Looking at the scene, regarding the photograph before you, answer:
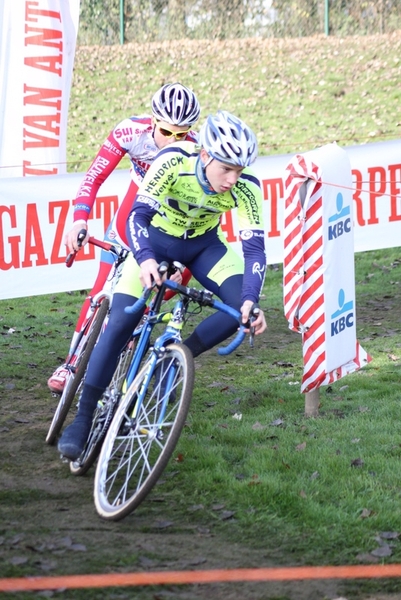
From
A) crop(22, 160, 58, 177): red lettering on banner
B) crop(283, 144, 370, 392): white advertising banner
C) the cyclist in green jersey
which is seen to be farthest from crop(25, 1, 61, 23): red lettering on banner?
the cyclist in green jersey

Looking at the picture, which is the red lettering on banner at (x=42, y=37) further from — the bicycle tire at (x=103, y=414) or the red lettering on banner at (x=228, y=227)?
the bicycle tire at (x=103, y=414)

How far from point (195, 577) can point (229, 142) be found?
2279 millimetres

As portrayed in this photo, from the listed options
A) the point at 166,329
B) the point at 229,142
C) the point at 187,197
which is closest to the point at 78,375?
the point at 166,329

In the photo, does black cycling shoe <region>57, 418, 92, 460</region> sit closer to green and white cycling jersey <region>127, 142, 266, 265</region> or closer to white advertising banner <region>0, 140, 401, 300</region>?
green and white cycling jersey <region>127, 142, 266, 265</region>

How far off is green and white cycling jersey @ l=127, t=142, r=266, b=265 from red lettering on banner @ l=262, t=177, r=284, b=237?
5.83 meters

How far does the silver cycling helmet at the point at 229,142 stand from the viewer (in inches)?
203

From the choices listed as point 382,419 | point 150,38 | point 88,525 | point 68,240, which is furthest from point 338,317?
point 150,38

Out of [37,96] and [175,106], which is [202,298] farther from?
[37,96]

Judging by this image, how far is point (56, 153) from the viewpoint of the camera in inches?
468

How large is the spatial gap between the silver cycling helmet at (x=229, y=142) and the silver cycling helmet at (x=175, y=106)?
55.4 inches

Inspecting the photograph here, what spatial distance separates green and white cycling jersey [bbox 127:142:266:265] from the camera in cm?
553

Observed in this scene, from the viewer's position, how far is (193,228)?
595 cm

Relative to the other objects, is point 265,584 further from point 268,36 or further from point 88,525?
point 268,36

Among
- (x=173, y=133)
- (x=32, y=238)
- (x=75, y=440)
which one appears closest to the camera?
(x=75, y=440)
